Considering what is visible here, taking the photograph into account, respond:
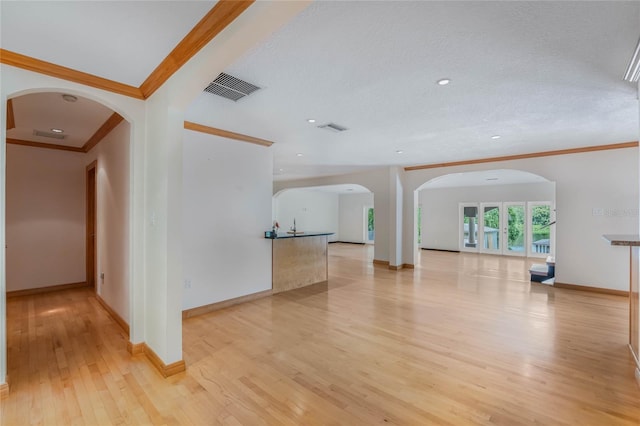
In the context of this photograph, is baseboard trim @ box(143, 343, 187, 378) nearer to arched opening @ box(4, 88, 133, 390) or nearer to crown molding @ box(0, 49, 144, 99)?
arched opening @ box(4, 88, 133, 390)

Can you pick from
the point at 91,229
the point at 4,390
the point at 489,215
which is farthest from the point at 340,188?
the point at 4,390

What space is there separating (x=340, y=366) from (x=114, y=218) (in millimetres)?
3199

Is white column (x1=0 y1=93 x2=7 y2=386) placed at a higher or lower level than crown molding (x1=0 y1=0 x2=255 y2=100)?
lower

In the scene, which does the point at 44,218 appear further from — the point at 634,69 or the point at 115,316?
the point at 634,69

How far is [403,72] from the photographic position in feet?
8.08

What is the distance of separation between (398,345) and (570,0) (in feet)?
9.80

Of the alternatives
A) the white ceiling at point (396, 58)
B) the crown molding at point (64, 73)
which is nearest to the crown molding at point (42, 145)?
the white ceiling at point (396, 58)

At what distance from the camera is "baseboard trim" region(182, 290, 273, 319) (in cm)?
391

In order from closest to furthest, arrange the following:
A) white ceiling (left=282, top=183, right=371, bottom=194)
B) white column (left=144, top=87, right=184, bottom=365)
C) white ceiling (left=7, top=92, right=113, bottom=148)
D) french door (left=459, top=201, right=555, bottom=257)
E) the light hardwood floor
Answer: the light hardwood floor < white column (left=144, top=87, right=184, bottom=365) < white ceiling (left=7, top=92, right=113, bottom=148) < french door (left=459, top=201, right=555, bottom=257) < white ceiling (left=282, top=183, right=371, bottom=194)

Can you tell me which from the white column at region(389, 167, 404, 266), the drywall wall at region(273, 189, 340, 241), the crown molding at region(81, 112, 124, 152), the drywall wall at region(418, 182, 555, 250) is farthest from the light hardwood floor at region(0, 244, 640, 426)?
the drywall wall at region(273, 189, 340, 241)

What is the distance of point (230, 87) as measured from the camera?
2.79 m

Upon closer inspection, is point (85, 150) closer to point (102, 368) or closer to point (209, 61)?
point (102, 368)

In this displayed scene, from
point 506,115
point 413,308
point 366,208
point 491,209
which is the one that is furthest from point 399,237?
point 366,208

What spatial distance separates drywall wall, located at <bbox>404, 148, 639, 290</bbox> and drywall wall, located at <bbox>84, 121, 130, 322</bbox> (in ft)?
22.1
